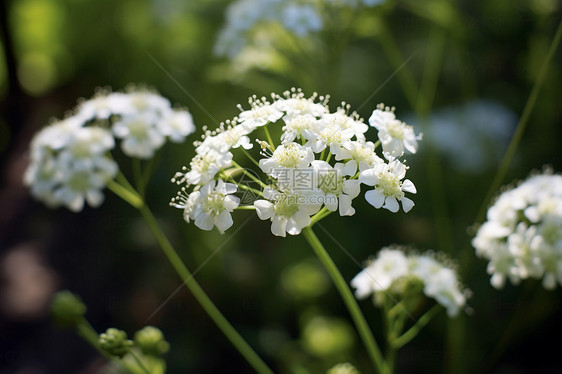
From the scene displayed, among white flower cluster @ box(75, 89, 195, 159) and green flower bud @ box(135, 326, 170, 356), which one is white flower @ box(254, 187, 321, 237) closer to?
green flower bud @ box(135, 326, 170, 356)

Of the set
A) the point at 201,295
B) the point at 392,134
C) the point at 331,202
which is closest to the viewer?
the point at 331,202

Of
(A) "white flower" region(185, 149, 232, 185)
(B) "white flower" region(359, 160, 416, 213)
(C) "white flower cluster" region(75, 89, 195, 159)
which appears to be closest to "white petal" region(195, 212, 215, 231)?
(A) "white flower" region(185, 149, 232, 185)

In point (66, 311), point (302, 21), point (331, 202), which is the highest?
point (302, 21)

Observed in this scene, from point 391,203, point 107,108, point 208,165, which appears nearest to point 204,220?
point 208,165

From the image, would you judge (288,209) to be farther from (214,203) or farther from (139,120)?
(139,120)

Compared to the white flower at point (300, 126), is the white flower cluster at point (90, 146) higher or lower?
lower

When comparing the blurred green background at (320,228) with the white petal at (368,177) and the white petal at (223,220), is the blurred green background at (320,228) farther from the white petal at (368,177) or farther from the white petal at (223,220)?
the white petal at (368,177)

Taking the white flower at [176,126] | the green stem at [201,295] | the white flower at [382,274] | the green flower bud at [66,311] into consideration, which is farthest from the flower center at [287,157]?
the green flower bud at [66,311]
